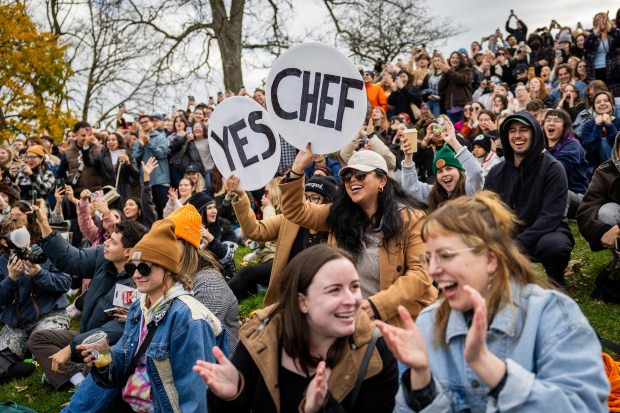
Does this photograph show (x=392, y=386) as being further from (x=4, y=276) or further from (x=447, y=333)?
(x=4, y=276)

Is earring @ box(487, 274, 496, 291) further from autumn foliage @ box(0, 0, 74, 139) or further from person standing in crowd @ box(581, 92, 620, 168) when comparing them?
autumn foliage @ box(0, 0, 74, 139)

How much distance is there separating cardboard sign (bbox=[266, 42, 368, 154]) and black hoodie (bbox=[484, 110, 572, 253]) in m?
2.12

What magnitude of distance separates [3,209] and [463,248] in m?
7.87

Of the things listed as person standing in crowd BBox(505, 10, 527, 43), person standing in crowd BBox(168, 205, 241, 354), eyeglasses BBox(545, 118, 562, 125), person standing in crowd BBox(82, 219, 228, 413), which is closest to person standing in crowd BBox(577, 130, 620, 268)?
eyeglasses BBox(545, 118, 562, 125)

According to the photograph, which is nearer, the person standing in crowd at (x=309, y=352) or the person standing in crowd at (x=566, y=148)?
the person standing in crowd at (x=309, y=352)

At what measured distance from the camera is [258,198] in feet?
34.3

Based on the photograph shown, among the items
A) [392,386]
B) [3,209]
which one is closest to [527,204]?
[392,386]

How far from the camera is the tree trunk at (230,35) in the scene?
759 inches

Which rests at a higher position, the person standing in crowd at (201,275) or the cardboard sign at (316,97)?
the cardboard sign at (316,97)

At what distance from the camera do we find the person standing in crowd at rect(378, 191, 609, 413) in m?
2.21

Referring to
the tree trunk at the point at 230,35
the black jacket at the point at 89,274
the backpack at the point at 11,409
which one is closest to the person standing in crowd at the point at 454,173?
the black jacket at the point at 89,274

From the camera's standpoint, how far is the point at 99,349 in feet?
13.0

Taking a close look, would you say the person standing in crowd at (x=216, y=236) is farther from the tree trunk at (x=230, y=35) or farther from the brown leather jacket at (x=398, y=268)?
the tree trunk at (x=230, y=35)

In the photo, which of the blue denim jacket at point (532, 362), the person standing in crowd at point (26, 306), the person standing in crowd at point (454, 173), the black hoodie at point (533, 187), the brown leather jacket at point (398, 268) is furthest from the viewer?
the person standing in crowd at point (26, 306)
